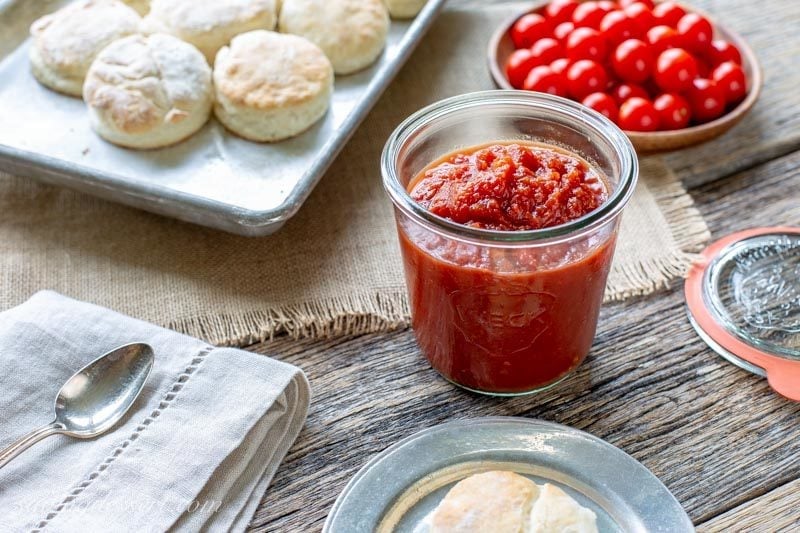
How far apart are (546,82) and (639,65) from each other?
0.99ft

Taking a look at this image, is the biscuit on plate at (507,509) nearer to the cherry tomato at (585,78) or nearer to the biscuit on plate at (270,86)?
the biscuit on plate at (270,86)

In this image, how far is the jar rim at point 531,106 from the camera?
161 cm

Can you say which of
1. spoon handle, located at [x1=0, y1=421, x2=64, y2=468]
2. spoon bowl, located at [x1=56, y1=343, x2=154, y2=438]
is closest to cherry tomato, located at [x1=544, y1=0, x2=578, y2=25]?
spoon bowl, located at [x1=56, y1=343, x2=154, y2=438]

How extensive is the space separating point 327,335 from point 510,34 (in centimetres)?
139

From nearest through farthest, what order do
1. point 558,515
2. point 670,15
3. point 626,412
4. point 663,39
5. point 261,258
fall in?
point 558,515, point 626,412, point 261,258, point 663,39, point 670,15

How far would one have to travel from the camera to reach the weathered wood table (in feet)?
5.77

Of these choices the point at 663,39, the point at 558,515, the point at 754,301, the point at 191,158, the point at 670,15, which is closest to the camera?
the point at 558,515

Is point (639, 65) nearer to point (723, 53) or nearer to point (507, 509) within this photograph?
point (723, 53)

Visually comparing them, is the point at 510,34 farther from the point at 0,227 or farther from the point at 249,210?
the point at 0,227

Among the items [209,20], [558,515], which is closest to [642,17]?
[209,20]

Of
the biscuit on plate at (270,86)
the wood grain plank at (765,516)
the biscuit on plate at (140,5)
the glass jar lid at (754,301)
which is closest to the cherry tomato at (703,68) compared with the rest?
the glass jar lid at (754,301)

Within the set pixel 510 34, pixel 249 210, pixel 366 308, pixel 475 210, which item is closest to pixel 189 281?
pixel 249 210

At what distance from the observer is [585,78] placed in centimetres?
271

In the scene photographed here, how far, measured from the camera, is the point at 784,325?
2080mm
